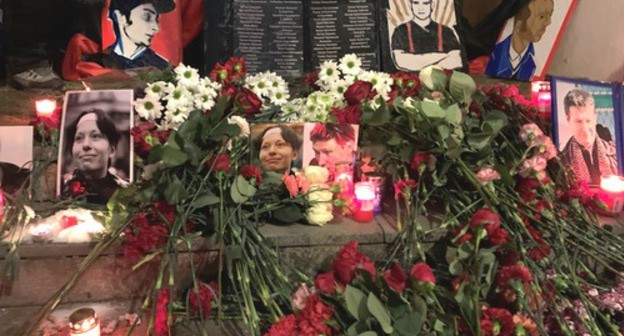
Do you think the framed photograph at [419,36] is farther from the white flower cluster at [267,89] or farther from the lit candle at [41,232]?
the lit candle at [41,232]

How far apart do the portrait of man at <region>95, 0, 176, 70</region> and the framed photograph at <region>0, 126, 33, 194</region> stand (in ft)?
2.71

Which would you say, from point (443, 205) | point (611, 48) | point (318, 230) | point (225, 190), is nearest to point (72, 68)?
point (225, 190)

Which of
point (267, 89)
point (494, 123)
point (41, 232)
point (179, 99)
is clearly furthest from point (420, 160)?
point (41, 232)

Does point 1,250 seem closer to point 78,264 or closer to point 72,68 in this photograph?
point 78,264

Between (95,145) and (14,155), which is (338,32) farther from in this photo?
(14,155)

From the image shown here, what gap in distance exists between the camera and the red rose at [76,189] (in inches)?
62.2

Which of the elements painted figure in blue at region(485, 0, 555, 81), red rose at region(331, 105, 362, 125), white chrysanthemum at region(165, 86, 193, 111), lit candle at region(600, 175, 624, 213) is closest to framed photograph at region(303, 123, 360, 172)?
red rose at region(331, 105, 362, 125)

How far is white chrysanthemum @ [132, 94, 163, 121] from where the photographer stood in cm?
164

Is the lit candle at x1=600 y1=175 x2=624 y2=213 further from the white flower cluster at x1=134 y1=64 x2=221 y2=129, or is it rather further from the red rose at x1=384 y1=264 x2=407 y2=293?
the white flower cluster at x1=134 y1=64 x2=221 y2=129

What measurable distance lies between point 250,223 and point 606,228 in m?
0.99

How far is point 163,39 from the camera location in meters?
2.43

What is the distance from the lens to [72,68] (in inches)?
93.0

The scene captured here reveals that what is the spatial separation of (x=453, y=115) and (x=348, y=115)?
12.1 inches

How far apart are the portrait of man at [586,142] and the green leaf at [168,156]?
1.16 meters
